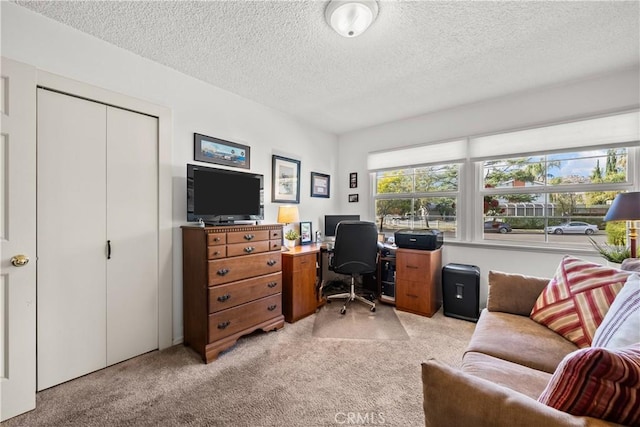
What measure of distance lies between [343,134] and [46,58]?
3.41 meters

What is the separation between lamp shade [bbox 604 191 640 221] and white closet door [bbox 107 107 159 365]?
3595 millimetres

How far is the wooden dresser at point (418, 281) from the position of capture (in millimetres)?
2938

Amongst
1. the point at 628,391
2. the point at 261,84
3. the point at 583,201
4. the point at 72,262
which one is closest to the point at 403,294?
the point at 583,201

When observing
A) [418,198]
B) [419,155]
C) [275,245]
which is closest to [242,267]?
[275,245]

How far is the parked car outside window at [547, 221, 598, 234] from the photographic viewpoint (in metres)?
2.59

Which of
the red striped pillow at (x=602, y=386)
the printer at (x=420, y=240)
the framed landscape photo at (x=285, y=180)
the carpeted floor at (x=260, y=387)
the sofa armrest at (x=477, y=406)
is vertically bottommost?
the carpeted floor at (x=260, y=387)

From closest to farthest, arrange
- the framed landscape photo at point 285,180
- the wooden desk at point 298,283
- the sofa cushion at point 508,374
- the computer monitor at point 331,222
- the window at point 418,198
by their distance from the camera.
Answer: the sofa cushion at point 508,374 → the wooden desk at point 298,283 → the framed landscape photo at point 285,180 → the window at point 418,198 → the computer monitor at point 331,222

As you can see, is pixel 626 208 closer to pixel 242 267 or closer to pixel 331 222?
pixel 331 222

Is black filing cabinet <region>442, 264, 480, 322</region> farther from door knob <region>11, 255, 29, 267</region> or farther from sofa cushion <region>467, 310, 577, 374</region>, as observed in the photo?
door knob <region>11, 255, 29, 267</region>

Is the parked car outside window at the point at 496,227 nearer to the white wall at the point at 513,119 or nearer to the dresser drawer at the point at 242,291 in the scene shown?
the white wall at the point at 513,119

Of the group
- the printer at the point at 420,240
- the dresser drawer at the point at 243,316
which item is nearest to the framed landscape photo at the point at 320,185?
the printer at the point at 420,240

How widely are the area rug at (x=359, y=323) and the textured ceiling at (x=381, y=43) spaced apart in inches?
97.6

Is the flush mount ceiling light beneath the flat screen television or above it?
above

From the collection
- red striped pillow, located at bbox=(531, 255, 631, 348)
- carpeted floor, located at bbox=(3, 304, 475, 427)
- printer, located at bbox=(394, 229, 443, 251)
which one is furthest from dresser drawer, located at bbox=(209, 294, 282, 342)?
red striped pillow, located at bbox=(531, 255, 631, 348)
